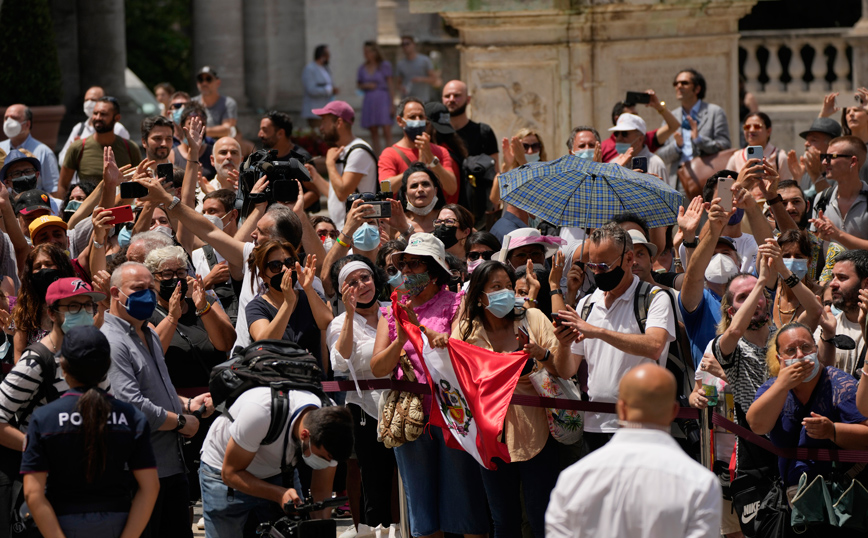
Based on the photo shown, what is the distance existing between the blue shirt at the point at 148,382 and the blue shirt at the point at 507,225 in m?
2.91

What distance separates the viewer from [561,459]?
720 centimetres

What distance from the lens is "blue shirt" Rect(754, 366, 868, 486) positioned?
6535mm

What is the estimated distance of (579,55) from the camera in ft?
40.8

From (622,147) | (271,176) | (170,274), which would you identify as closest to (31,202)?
(271,176)

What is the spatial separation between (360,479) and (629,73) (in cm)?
565

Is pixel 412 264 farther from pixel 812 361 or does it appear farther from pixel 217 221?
pixel 217 221

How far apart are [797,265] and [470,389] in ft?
7.04

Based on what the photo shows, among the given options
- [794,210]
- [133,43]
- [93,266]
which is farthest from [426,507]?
[133,43]

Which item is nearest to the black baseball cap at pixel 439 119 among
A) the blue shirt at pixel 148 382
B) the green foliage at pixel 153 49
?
the blue shirt at pixel 148 382

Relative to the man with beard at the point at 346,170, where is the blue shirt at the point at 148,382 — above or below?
below

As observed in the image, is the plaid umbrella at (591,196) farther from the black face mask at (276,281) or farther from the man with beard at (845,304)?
the black face mask at (276,281)

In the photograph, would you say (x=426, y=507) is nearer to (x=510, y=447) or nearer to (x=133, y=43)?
(x=510, y=447)

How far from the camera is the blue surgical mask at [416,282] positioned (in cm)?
737

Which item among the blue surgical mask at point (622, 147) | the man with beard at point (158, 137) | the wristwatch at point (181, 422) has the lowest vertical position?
the wristwatch at point (181, 422)
